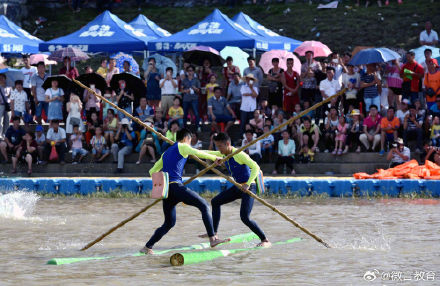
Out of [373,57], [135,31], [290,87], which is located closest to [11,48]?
[135,31]

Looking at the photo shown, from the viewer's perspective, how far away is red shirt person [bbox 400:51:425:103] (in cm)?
1905

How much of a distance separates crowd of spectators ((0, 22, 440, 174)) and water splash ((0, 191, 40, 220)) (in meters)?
3.62

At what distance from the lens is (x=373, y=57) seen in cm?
1889

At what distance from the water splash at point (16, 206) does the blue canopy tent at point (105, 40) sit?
249 inches

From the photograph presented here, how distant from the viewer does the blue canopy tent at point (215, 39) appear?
20.9 m

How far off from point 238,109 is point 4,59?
36.4ft

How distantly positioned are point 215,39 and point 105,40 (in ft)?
9.85

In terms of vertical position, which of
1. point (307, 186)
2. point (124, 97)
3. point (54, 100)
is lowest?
point (307, 186)

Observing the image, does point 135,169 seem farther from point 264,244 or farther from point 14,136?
point 264,244

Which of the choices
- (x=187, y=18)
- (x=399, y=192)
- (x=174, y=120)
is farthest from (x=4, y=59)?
(x=399, y=192)

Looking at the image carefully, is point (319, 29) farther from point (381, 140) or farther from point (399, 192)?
point (399, 192)

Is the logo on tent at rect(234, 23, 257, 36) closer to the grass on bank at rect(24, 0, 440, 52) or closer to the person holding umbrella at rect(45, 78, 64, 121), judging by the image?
the person holding umbrella at rect(45, 78, 64, 121)

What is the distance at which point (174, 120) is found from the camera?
19.6 meters

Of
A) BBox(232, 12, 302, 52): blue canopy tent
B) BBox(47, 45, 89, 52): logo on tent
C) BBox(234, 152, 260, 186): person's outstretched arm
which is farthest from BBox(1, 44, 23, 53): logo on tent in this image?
BBox(234, 152, 260, 186): person's outstretched arm
